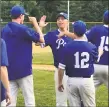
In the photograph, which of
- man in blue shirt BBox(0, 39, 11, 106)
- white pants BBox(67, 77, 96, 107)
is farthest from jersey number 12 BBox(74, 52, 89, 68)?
man in blue shirt BBox(0, 39, 11, 106)

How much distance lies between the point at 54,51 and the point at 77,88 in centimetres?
127

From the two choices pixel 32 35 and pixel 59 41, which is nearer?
pixel 32 35

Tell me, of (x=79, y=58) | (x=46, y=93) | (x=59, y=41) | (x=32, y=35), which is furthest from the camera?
(x=46, y=93)

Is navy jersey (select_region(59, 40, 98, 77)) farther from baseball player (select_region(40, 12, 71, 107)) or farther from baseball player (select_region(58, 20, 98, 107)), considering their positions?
baseball player (select_region(40, 12, 71, 107))

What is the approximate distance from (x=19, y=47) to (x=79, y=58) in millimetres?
1129

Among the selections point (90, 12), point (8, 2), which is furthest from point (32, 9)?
point (90, 12)

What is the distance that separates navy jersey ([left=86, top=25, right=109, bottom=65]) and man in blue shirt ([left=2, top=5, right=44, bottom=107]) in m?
0.91

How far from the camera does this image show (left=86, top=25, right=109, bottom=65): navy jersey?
23.3 ft

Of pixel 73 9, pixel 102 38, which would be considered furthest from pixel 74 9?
pixel 102 38

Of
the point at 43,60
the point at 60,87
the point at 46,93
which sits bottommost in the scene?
the point at 43,60

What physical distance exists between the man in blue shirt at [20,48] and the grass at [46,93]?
213 centimetres

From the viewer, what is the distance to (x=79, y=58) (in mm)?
6156

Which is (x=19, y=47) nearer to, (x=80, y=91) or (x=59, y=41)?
(x=59, y=41)

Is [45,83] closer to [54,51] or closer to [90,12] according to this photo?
[54,51]
